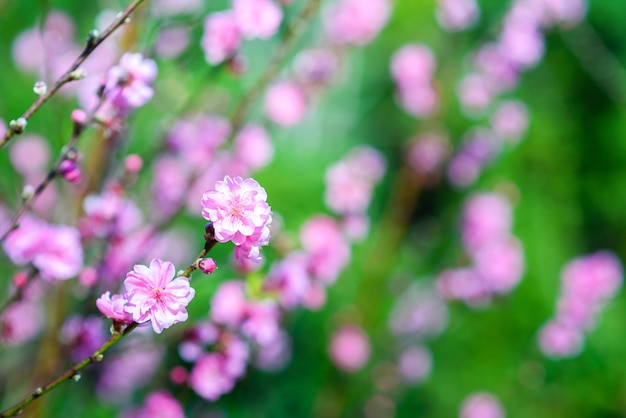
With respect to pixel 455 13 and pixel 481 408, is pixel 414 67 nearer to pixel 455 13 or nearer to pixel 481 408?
pixel 455 13

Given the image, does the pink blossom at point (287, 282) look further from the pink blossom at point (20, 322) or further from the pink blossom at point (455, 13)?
the pink blossom at point (455, 13)

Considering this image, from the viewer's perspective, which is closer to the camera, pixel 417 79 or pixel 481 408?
pixel 417 79

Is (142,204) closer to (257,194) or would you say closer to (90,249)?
(90,249)

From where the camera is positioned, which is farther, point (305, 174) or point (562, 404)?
point (305, 174)

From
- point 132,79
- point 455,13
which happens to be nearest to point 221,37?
point 132,79

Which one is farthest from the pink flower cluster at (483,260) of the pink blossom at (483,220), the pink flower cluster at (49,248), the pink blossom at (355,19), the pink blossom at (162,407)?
the pink flower cluster at (49,248)

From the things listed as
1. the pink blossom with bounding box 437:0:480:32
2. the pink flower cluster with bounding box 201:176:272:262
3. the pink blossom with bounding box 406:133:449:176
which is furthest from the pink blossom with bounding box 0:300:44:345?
the pink blossom with bounding box 437:0:480:32

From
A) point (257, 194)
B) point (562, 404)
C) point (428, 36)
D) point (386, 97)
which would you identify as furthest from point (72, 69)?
point (386, 97)
